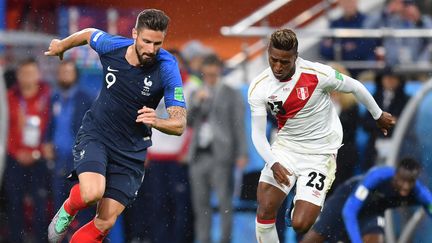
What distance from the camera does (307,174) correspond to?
969cm

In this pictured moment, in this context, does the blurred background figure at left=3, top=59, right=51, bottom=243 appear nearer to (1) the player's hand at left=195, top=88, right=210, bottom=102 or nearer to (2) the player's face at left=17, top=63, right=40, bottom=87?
(2) the player's face at left=17, top=63, right=40, bottom=87

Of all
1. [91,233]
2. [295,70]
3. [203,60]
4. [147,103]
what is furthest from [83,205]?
[203,60]

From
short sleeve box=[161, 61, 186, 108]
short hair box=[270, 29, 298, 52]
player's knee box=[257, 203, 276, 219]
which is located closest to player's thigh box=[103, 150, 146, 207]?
short sleeve box=[161, 61, 186, 108]

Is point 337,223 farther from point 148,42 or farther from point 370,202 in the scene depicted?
point 148,42

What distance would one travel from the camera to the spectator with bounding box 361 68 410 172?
1276cm

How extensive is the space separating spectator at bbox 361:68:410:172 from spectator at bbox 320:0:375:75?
0.33m

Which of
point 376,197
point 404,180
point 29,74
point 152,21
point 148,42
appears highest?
point 152,21

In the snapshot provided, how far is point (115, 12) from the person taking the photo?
1314 centimetres

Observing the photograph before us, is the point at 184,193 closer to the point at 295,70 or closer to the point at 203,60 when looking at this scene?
the point at 203,60

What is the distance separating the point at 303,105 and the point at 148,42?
1.54 metres

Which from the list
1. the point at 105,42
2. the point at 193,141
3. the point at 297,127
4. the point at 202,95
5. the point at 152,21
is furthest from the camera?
the point at 193,141

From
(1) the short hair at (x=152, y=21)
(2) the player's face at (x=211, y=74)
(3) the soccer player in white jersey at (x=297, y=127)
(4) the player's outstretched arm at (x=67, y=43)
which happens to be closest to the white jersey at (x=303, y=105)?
(3) the soccer player in white jersey at (x=297, y=127)

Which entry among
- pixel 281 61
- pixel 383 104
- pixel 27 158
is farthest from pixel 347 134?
pixel 281 61

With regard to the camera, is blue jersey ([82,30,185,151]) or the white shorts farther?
the white shorts
